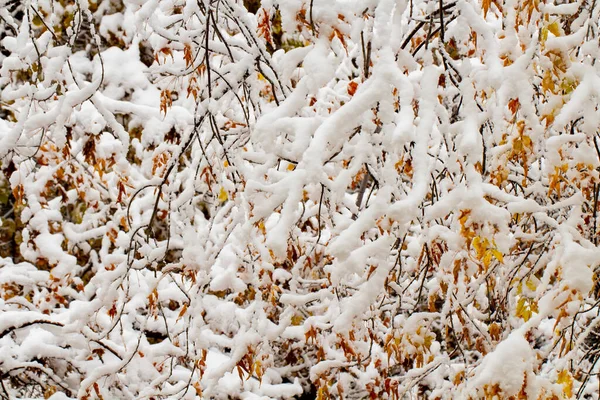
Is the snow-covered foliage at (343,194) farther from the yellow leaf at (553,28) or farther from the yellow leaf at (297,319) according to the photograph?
the yellow leaf at (297,319)

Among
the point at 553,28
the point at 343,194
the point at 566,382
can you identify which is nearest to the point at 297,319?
the point at 566,382

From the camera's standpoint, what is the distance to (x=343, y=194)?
5.58ft

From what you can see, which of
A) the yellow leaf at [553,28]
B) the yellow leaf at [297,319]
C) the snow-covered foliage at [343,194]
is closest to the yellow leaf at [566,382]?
the snow-covered foliage at [343,194]

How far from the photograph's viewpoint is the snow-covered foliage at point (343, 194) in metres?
1.62

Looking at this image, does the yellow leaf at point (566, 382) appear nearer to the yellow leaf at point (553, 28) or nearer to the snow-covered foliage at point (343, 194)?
the snow-covered foliage at point (343, 194)

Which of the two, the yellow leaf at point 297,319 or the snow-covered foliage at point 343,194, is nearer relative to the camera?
the snow-covered foliage at point 343,194

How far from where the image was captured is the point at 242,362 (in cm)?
265

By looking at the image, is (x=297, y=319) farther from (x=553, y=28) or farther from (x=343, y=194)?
(x=553, y=28)

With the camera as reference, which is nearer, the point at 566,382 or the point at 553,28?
the point at 553,28

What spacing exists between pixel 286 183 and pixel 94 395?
225 centimetres

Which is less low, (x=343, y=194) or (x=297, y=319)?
(x=297, y=319)

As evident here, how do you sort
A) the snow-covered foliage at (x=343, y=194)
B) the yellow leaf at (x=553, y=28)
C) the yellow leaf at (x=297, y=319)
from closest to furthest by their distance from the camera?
the snow-covered foliage at (x=343, y=194), the yellow leaf at (x=553, y=28), the yellow leaf at (x=297, y=319)

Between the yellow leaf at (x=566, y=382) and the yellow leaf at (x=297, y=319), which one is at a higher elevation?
the yellow leaf at (x=297, y=319)

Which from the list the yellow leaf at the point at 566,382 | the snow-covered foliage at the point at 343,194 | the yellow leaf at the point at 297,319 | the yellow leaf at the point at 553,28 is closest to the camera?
the snow-covered foliage at the point at 343,194
